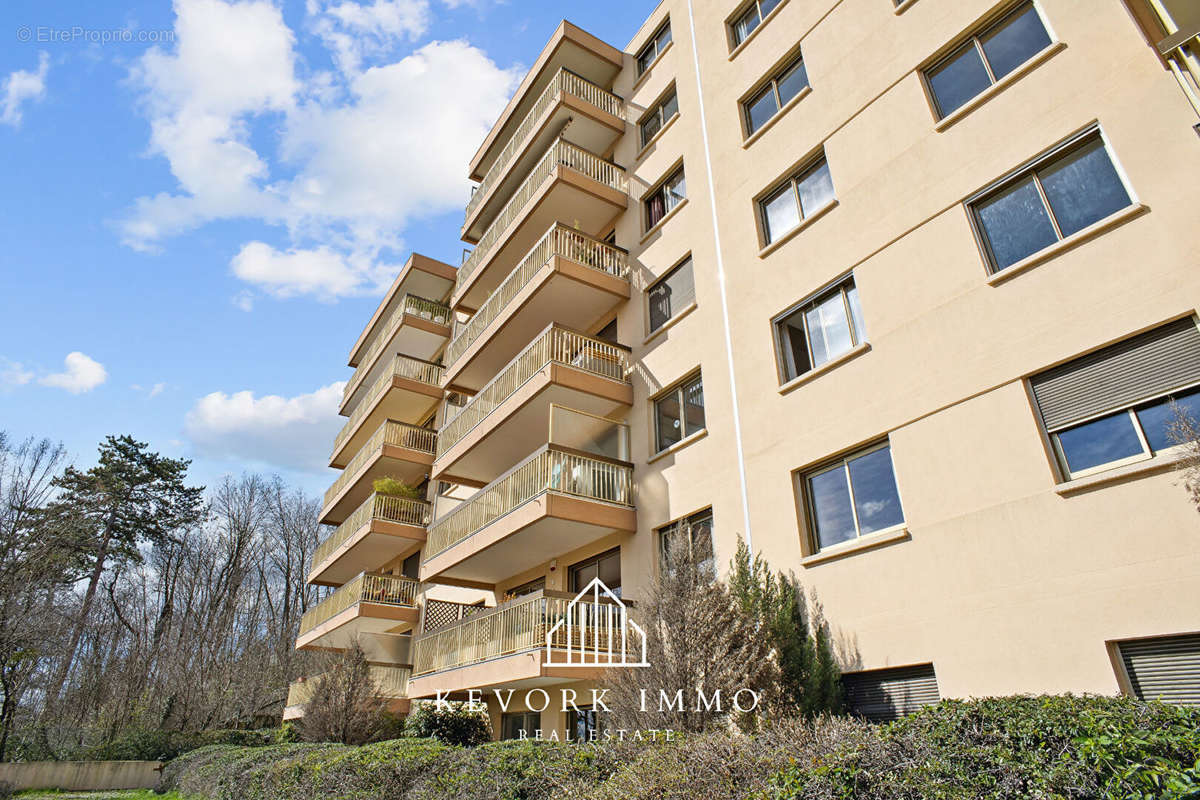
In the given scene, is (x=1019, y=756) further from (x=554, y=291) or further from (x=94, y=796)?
(x=94, y=796)

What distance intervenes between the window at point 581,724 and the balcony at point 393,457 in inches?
477

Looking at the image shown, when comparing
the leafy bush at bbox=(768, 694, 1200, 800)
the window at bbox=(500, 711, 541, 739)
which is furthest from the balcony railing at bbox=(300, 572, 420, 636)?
the leafy bush at bbox=(768, 694, 1200, 800)

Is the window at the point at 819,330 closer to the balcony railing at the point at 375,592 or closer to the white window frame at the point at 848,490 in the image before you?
the white window frame at the point at 848,490

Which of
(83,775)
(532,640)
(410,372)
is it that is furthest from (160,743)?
(532,640)

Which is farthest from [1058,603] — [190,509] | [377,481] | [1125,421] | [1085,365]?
[190,509]

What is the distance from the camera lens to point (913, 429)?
30.5ft

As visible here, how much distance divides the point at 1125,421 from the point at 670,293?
9687 mm

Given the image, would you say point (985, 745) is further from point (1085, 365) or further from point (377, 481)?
point (377, 481)

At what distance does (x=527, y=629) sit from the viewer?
489 inches

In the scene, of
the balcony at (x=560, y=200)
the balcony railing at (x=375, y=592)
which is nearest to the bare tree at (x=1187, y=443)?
the balcony at (x=560, y=200)

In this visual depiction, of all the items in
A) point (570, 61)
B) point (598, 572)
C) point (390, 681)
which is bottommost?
point (390, 681)

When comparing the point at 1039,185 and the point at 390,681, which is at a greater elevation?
the point at 1039,185

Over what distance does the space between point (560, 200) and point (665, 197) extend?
2.96 meters

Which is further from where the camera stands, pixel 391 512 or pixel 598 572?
pixel 391 512
